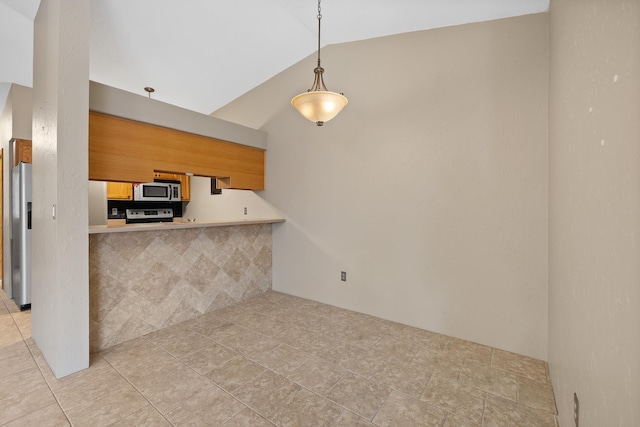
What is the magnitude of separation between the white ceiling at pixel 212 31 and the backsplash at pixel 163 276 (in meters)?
1.99

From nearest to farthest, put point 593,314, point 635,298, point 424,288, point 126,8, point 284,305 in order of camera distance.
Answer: point 635,298, point 593,314, point 126,8, point 424,288, point 284,305

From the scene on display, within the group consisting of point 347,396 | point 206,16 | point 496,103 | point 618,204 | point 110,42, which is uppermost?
point 206,16

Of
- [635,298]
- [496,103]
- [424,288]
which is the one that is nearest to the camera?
[635,298]

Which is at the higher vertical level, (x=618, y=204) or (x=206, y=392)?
(x=618, y=204)

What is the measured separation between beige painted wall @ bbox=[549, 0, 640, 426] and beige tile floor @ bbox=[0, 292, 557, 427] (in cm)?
49

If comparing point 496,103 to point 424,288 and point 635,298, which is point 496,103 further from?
point 635,298

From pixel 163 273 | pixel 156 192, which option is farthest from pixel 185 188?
pixel 163 273

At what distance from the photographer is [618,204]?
81 cm

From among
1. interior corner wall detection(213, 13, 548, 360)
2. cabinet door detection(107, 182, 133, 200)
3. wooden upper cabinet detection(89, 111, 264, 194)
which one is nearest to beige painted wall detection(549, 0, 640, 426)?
interior corner wall detection(213, 13, 548, 360)

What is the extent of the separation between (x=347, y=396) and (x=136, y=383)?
55.4 inches

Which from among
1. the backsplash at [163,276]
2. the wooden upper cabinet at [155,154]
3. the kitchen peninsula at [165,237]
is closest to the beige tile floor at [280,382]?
the backsplash at [163,276]

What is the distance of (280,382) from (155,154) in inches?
94.8

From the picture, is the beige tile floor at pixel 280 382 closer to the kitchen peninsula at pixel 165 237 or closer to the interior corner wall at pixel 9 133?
the kitchen peninsula at pixel 165 237

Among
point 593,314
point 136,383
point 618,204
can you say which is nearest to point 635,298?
point 618,204
